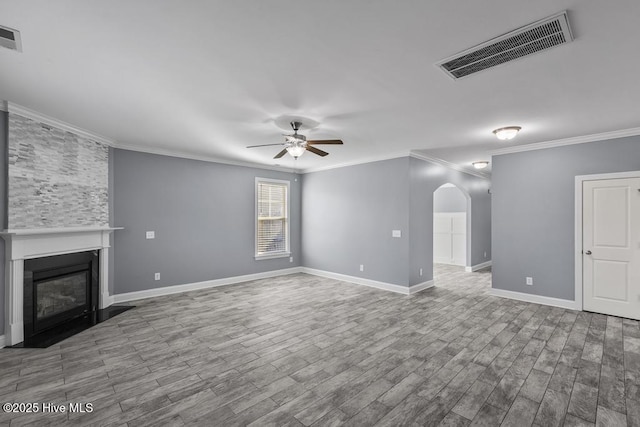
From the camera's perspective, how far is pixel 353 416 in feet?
6.96

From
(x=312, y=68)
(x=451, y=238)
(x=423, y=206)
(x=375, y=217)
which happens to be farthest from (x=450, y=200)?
(x=312, y=68)

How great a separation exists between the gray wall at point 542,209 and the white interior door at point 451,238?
11.4 feet

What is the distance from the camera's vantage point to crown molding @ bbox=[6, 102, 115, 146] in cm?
334

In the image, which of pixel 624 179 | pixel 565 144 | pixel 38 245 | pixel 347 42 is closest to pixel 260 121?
pixel 347 42

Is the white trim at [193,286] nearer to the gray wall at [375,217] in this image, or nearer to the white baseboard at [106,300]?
the white baseboard at [106,300]

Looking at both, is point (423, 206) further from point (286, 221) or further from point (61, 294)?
point (61, 294)

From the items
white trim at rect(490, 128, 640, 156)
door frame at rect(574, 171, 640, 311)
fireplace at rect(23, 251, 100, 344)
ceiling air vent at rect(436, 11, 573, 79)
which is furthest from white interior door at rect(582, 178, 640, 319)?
fireplace at rect(23, 251, 100, 344)

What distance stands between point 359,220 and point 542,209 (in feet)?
10.5

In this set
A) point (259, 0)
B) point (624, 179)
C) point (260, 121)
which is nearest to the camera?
point (259, 0)

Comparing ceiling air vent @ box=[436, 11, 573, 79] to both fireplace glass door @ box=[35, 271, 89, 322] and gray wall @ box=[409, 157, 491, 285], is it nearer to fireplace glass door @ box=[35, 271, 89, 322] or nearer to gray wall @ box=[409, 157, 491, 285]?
gray wall @ box=[409, 157, 491, 285]

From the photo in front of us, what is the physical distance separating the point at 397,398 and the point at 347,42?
8.89 ft

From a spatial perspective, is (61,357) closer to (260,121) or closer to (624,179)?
(260,121)

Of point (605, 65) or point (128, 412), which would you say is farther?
point (605, 65)

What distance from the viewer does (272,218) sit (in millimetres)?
7117
